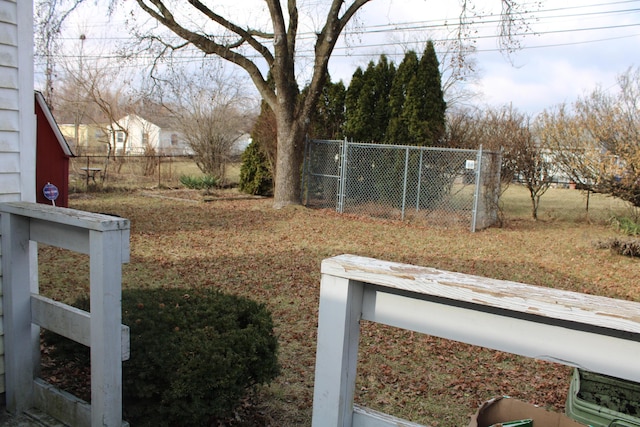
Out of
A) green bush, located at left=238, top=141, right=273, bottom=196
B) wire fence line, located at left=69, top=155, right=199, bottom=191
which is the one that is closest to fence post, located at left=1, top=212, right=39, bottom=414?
green bush, located at left=238, top=141, right=273, bottom=196

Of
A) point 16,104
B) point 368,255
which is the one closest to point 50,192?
point 368,255

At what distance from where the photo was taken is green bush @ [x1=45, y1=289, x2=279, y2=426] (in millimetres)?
2684

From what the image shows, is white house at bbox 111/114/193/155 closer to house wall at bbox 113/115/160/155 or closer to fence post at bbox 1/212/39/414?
house wall at bbox 113/115/160/155

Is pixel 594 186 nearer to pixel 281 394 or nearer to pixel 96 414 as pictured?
pixel 281 394

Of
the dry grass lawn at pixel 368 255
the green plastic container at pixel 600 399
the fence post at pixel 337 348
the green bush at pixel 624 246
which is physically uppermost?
the fence post at pixel 337 348

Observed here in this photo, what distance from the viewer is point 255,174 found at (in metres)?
18.1

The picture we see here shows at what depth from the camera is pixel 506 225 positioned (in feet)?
45.0

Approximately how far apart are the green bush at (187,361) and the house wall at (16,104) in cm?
96

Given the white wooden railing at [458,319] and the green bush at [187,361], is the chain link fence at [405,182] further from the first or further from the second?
the white wooden railing at [458,319]

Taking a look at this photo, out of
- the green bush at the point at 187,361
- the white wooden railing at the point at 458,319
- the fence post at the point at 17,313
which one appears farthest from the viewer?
the fence post at the point at 17,313

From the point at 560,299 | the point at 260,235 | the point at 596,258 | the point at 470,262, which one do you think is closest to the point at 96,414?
the point at 560,299

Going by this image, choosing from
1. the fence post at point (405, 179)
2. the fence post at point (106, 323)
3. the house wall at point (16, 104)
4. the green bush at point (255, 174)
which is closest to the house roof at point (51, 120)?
the house wall at point (16, 104)

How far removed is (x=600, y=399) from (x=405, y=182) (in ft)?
36.6

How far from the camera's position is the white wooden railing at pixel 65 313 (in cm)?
253
